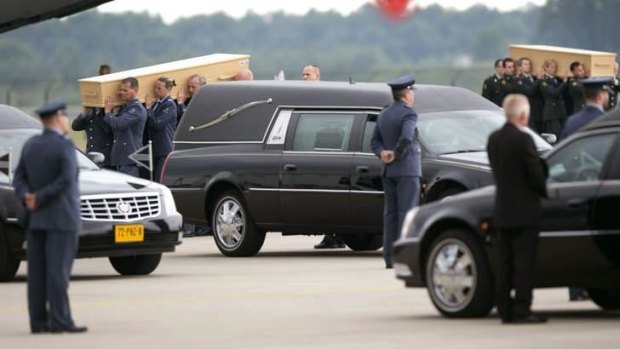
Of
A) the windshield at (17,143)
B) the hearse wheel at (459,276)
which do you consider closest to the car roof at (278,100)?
the windshield at (17,143)

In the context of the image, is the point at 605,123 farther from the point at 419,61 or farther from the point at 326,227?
the point at 419,61

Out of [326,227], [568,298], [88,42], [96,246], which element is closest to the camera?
[568,298]

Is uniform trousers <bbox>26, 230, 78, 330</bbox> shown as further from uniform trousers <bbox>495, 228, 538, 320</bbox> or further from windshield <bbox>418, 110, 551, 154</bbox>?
windshield <bbox>418, 110, 551, 154</bbox>

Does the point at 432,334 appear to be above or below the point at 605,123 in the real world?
below

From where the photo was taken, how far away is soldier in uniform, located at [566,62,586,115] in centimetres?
3284

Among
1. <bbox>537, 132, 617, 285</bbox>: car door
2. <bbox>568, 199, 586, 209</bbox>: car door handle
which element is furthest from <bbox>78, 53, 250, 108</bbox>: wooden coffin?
<bbox>568, 199, 586, 209</bbox>: car door handle

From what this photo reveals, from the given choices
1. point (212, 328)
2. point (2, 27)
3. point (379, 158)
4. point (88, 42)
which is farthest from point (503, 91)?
point (88, 42)

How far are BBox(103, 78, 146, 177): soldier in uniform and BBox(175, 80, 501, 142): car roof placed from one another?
1.58 metres

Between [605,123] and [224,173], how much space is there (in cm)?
877

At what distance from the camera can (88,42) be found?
3169 inches

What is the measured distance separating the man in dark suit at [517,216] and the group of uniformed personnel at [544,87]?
18262 mm

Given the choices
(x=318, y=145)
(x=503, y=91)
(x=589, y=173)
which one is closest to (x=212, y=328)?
(x=589, y=173)

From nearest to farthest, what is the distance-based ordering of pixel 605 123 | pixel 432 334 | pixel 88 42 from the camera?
pixel 432 334 → pixel 605 123 → pixel 88 42

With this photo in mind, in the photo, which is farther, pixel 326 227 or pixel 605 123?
pixel 326 227
